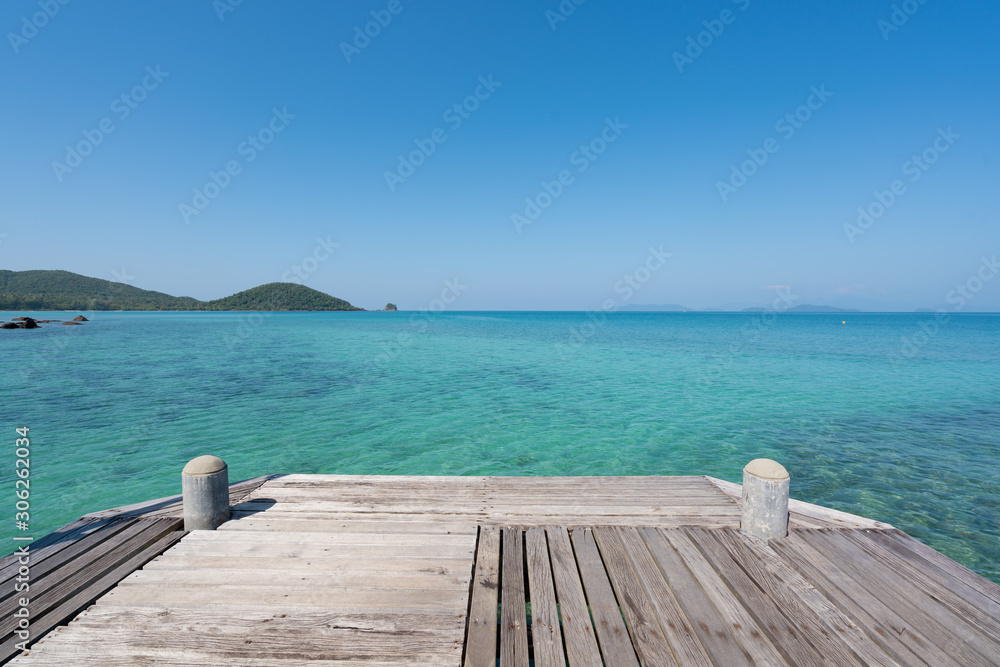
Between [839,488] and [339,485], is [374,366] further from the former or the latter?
[839,488]

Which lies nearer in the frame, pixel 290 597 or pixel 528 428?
pixel 290 597

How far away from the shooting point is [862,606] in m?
3.04

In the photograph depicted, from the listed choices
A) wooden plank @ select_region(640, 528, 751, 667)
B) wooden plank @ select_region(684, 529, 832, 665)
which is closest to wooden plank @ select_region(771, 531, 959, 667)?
wooden plank @ select_region(684, 529, 832, 665)

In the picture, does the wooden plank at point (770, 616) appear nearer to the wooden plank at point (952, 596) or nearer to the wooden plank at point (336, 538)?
the wooden plank at point (952, 596)

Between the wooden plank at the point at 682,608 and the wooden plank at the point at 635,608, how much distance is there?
0.06 m

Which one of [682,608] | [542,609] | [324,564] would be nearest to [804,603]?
[682,608]

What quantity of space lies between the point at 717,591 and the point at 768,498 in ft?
4.05

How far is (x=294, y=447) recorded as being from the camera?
9.70 meters

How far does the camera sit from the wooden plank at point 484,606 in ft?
8.38

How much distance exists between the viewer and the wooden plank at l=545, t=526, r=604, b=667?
8.43 ft

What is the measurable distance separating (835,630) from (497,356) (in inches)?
985

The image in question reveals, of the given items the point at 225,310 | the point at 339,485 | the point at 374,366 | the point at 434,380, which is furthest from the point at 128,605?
the point at 225,310

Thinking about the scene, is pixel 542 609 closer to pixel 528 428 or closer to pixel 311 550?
pixel 311 550

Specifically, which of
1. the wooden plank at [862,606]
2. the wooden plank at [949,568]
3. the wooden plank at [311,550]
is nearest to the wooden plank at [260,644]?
the wooden plank at [311,550]
